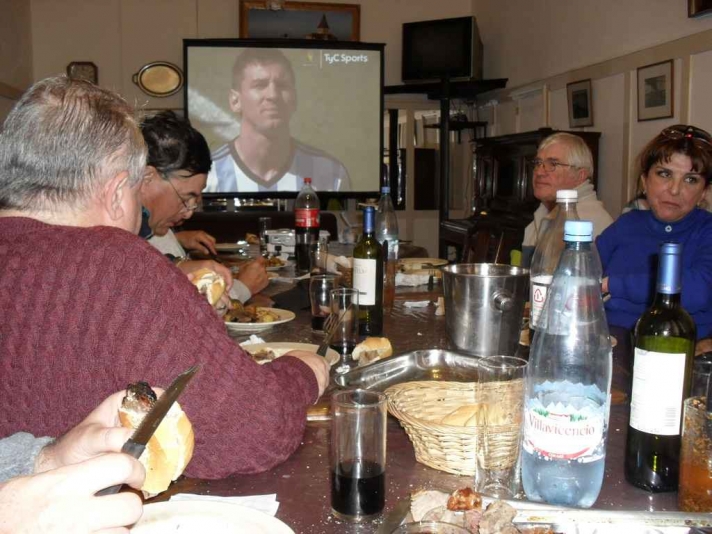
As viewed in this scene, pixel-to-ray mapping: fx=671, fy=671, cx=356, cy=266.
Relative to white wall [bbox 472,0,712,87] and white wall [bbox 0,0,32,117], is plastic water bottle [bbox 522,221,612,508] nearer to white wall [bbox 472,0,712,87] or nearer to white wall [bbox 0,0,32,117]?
white wall [bbox 472,0,712,87]

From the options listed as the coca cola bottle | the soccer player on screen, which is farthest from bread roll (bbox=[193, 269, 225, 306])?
the soccer player on screen

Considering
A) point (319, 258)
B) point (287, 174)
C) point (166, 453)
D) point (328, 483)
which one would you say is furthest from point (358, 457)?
point (287, 174)

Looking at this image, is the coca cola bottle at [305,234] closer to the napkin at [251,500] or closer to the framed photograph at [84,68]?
the napkin at [251,500]

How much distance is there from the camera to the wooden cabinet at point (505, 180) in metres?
5.22

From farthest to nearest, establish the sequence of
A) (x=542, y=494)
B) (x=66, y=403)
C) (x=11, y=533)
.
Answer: (x=66, y=403) < (x=542, y=494) < (x=11, y=533)

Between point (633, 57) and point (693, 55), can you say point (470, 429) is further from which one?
point (633, 57)

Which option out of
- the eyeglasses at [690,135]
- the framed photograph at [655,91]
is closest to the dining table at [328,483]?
the eyeglasses at [690,135]

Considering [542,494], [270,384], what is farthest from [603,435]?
[270,384]

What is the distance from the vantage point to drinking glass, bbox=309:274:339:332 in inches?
70.2

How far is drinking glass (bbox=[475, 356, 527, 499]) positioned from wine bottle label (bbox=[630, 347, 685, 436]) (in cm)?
14

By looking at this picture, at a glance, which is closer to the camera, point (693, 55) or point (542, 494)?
point (542, 494)

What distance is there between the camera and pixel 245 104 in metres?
7.21

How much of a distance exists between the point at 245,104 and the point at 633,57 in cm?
402

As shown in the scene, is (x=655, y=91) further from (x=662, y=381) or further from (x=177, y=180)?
(x=662, y=381)
